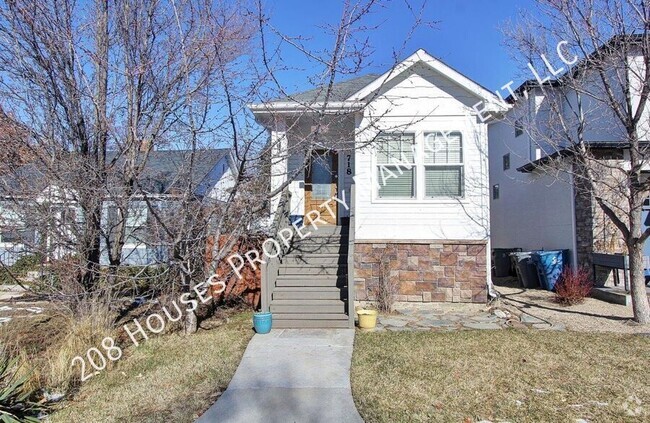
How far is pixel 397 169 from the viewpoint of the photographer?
9203 mm

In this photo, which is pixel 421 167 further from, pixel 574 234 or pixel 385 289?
pixel 574 234

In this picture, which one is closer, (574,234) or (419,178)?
(419,178)

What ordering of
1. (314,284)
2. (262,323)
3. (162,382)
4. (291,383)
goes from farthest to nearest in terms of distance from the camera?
1. (314,284)
2. (262,323)
3. (162,382)
4. (291,383)

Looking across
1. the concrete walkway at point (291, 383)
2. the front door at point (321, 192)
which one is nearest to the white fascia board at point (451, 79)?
the front door at point (321, 192)

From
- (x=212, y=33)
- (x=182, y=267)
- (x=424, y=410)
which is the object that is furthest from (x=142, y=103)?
(x=424, y=410)

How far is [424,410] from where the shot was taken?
13.1 feet

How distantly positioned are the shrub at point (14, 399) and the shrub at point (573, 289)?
8.91m

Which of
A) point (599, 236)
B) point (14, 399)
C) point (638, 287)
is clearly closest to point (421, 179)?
point (638, 287)

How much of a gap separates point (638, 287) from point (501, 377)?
381 cm

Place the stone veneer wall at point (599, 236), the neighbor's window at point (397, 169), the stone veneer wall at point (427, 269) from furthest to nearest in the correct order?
the stone veneer wall at point (599, 236) < the neighbor's window at point (397, 169) < the stone veneer wall at point (427, 269)

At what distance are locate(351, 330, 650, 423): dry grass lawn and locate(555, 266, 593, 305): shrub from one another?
2339 mm

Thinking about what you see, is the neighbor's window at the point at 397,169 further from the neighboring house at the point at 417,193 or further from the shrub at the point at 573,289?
the shrub at the point at 573,289

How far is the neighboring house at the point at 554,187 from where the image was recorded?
8.95 m

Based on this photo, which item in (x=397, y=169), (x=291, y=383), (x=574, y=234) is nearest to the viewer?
(x=291, y=383)
